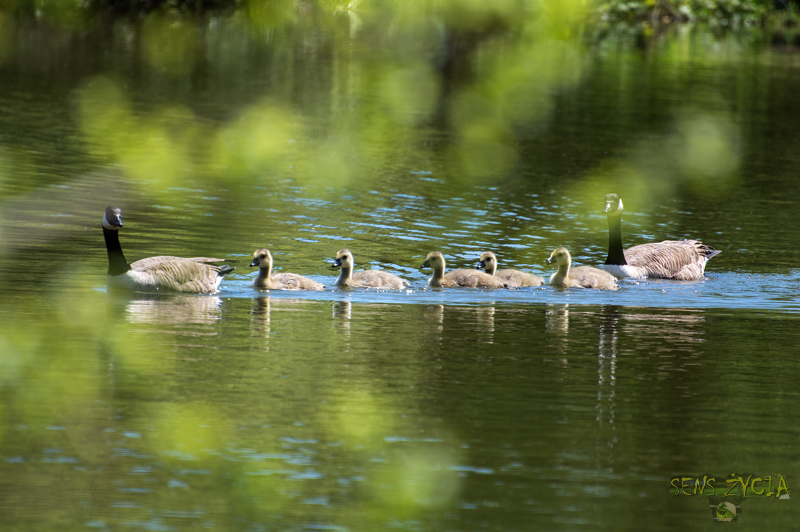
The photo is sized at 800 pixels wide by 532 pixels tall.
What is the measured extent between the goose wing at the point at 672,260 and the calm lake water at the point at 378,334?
34cm

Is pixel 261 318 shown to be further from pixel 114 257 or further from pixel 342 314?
pixel 114 257

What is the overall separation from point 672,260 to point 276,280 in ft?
21.3

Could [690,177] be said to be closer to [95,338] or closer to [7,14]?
[95,338]

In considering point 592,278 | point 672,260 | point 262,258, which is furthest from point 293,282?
point 672,260

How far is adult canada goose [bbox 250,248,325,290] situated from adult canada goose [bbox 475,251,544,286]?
2567 mm

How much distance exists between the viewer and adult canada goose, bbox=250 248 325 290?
1706cm

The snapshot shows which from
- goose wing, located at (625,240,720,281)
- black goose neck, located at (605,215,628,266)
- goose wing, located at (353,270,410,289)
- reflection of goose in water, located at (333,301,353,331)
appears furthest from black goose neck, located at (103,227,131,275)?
goose wing, located at (625,240,720,281)

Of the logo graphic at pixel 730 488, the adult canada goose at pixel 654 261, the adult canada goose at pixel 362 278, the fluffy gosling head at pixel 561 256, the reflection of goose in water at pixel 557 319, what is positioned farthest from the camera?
the adult canada goose at pixel 654 261

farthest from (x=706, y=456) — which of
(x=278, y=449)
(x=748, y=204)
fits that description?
(x=748, y=204)

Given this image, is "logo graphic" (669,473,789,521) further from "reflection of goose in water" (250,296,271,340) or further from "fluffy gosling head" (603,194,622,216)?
"fluffy gosling head" (603,194,622,216)

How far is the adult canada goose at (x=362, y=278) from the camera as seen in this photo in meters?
17.6

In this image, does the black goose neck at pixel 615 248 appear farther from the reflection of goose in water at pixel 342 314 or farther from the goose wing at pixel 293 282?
the reflection of goose in water at pixel 342 314

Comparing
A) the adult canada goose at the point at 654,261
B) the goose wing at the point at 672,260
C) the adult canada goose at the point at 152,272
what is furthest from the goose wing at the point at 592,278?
the adult canada goose at the point at 152,272

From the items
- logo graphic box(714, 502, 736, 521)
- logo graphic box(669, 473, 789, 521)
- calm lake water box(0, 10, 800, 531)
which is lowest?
logo graphic box(714, 502, 736, 521)
